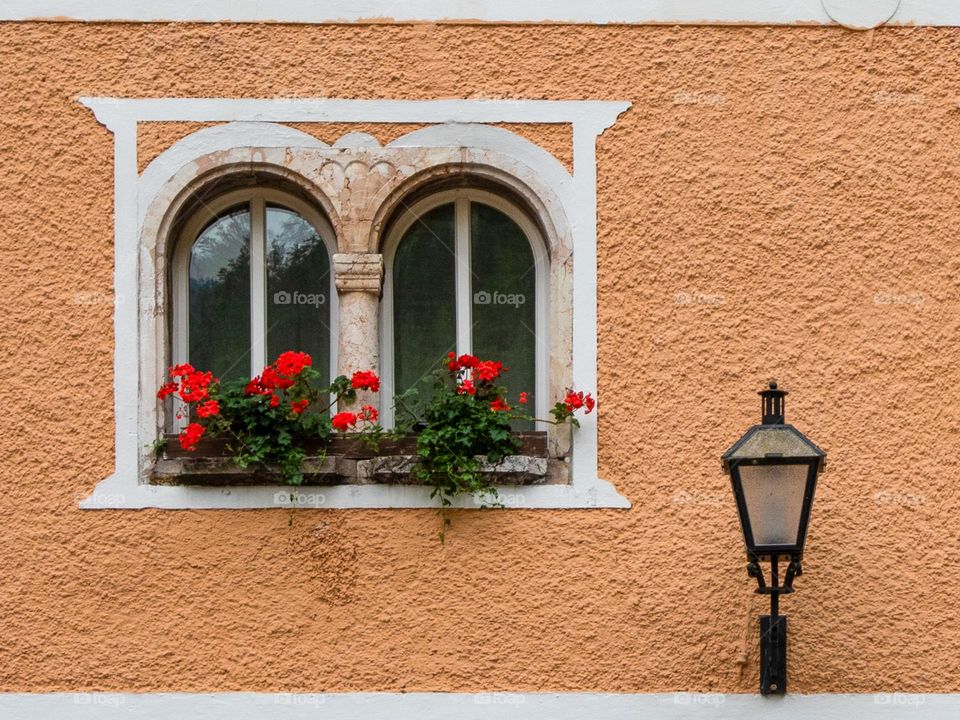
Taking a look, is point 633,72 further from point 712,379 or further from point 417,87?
point 712,379

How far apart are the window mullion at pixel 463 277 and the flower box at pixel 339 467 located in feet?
1.85

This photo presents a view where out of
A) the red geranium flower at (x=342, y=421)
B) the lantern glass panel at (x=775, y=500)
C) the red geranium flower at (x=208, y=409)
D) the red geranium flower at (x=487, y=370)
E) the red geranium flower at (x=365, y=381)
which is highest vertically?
the red geranium flower at (x=487, y=370)

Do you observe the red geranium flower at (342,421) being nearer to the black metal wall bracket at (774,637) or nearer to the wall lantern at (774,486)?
the wall lantern at (774,486)

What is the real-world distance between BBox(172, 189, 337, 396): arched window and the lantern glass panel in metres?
1.99

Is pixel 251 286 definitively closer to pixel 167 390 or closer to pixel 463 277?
pixel 167 390

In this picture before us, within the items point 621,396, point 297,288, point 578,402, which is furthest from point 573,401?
point 297,288

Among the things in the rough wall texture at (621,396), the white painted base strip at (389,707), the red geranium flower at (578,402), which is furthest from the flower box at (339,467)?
the white painted base strip at (389,707)

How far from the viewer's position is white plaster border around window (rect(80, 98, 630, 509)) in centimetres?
583

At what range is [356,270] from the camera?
19.5 feet

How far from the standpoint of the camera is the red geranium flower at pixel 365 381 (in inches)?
224

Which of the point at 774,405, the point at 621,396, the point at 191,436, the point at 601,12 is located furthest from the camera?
the point at 601,12

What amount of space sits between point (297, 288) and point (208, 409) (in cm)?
83

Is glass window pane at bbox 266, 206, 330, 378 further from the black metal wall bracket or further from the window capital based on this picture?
the black metal wall bracket

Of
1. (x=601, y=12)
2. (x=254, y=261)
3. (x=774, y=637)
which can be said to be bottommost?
(x=774, y=637)
